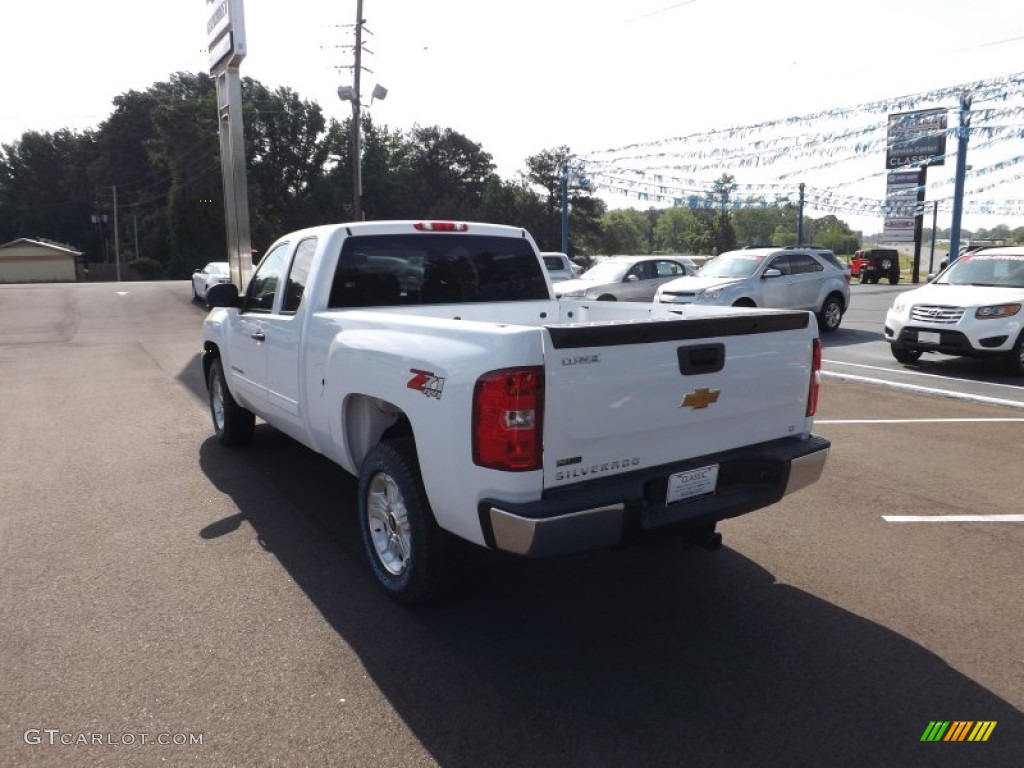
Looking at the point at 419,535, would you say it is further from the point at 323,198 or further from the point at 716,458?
the point at 323,198

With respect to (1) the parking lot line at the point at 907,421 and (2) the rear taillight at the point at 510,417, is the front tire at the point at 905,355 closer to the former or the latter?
(1) the parking lot line at the point at 907,421

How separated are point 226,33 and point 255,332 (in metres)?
11.6

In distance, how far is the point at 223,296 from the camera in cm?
586

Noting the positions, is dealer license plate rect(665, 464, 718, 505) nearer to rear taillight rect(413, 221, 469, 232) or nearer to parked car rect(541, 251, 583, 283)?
rear taillight rect(413, 221, 469, 232)

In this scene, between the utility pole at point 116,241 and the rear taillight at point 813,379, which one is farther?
the utility pole at point 116,241

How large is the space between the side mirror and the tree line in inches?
1819

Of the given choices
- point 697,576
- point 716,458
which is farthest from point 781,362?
point 697,576

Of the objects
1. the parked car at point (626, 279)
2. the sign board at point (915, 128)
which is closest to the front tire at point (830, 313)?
the parked car at point (626, 279)

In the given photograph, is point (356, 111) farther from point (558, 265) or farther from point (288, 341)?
point (288, 341)

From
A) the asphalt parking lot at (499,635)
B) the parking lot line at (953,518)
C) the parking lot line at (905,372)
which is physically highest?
the parking lot line at (905,372)

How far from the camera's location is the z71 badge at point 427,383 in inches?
126

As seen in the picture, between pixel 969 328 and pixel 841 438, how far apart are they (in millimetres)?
4641
